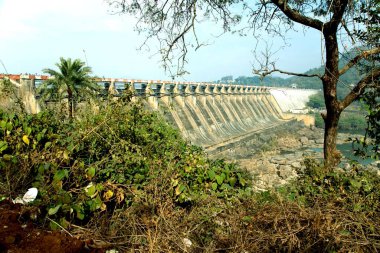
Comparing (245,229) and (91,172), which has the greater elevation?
(91,172)

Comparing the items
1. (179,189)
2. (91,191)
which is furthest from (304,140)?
(91,191)

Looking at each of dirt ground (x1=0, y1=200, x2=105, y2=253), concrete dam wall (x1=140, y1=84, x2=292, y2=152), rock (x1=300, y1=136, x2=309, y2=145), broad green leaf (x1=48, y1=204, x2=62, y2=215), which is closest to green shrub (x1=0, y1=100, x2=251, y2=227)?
broad green leaf (x1=48, y1=204, x2=62, y2=215)

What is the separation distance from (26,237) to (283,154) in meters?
34.2

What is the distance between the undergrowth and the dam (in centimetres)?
1509

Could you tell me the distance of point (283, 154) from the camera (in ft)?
115

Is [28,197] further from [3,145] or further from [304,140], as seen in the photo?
[304,140]

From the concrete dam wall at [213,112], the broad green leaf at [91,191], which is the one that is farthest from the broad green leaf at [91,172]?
the concrete dam wall at [213,112]

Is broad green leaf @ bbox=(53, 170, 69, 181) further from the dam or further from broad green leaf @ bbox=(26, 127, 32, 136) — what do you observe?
the dam

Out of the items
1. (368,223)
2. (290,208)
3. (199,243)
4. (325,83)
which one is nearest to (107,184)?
(199,243)

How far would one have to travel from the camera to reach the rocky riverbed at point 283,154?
2274 centimetres

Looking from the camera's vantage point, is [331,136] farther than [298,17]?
Yes

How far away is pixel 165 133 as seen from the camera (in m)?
6.94

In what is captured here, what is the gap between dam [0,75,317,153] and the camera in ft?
80.0

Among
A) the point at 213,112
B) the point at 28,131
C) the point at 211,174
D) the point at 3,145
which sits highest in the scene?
the point at 28,131
